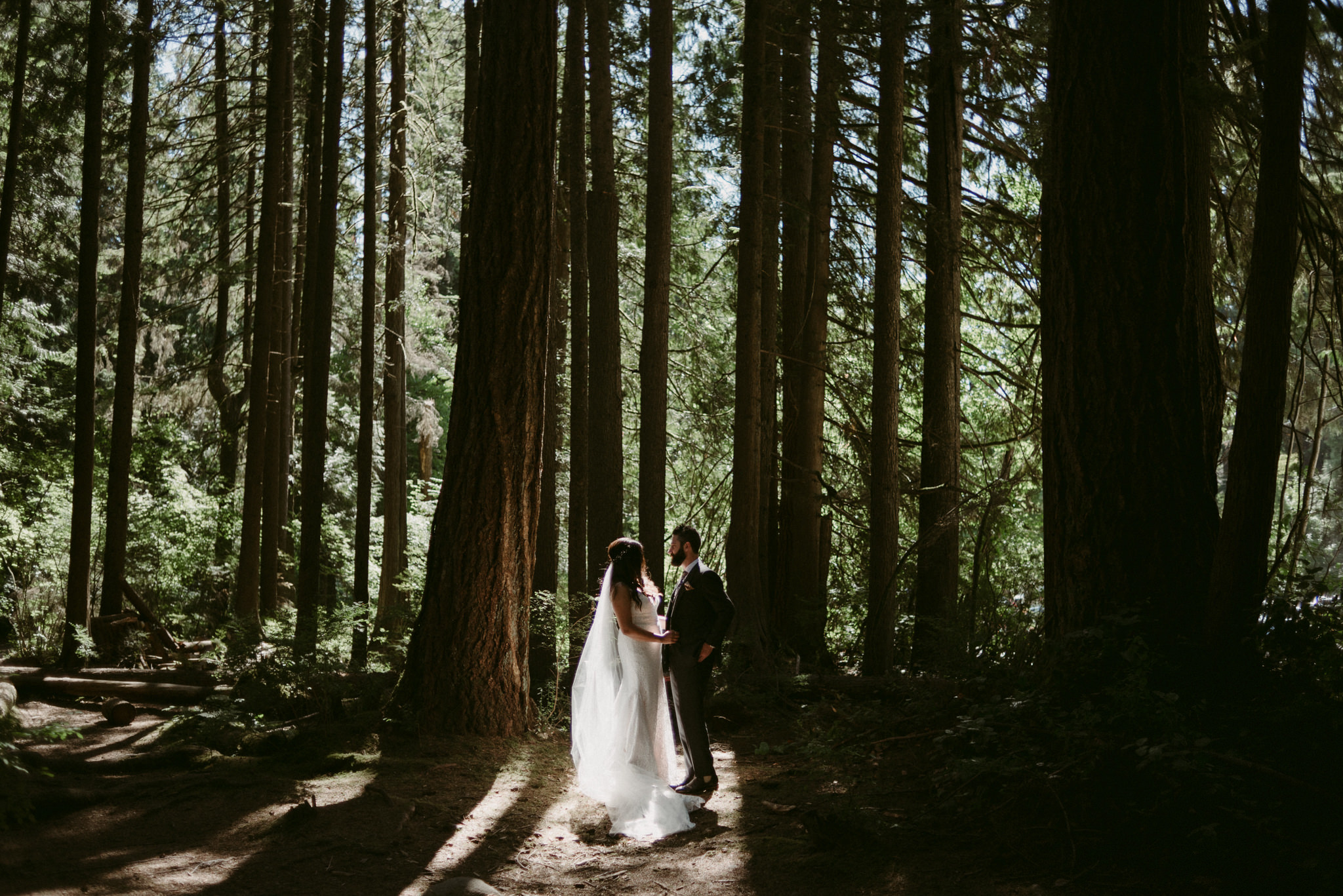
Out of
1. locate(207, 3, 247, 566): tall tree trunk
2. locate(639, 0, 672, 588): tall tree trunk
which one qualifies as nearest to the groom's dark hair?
locate(639, 0, 672, 588): tall tree trunk

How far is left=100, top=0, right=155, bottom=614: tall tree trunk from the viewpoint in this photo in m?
13.4

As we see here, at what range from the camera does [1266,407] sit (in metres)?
4.88

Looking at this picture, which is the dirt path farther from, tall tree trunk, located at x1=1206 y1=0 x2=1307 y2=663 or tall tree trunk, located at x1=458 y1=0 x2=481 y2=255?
tall tree trunk, located at x1=458 y1=0 x2=481 y2=255

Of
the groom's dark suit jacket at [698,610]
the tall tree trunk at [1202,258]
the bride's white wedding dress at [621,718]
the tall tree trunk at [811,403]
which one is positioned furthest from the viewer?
the tall tree trunk at [811,403]

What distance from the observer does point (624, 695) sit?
7.77 meters

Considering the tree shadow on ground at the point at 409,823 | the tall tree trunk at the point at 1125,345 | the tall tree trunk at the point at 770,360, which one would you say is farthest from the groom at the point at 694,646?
the tall tree trunk at the point at 770,360

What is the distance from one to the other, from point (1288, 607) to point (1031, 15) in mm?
7708

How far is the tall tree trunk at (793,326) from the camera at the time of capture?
1346 cm

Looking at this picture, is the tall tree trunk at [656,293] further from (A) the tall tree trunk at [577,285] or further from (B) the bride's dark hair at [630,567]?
(B) the bride's dark hair at [630,567]

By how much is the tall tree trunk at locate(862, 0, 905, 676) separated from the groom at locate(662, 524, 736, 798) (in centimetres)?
385

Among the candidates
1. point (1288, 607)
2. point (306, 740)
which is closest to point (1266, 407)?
point (1288, 607)

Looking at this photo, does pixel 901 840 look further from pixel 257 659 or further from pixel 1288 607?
pixel 257 659

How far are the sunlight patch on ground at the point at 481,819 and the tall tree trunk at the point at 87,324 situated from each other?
355 inches

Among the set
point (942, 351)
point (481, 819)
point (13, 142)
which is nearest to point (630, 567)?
point (481, 819)
